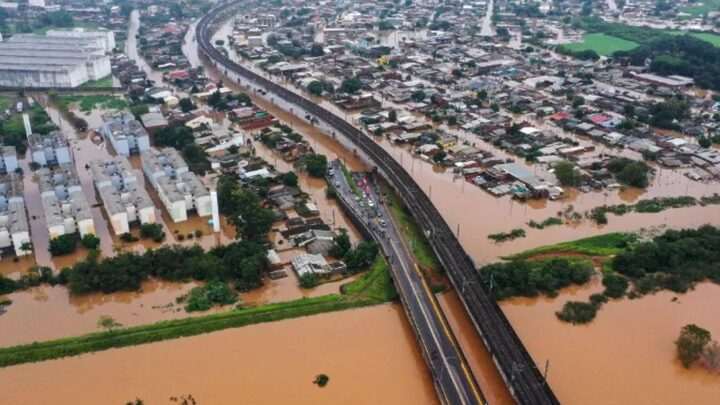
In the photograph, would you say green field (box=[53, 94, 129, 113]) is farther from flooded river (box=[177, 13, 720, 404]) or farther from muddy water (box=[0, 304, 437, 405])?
muddy water (box=[0, 304, 437, 405])

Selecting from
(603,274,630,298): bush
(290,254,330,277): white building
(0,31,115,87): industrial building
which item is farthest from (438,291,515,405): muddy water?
(0,31,115,87): industrial building

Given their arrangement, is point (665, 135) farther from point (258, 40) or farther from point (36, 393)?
point (258, 40)

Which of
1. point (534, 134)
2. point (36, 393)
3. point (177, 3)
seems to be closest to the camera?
point (36, 393)

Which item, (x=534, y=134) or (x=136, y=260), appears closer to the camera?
(x=136, y=260)

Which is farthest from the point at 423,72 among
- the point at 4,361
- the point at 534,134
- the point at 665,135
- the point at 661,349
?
the point at 4,361

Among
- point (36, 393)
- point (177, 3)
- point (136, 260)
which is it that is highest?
point (177, 3)

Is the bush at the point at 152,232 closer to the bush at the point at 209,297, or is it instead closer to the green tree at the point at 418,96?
the bush at the point at 209,297

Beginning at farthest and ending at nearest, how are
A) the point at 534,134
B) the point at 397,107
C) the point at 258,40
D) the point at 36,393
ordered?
the point at 258,40 < the point at 397,107 < the point at 534,134 < the point at 36,393

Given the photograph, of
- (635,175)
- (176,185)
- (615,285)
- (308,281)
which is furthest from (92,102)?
(615,285)

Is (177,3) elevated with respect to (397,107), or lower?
elevated
